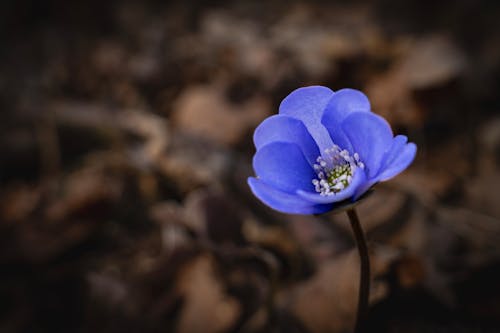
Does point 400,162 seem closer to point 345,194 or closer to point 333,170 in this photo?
point 345,194

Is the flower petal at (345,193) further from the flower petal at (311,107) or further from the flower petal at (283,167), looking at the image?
the flower petal at (311,107)

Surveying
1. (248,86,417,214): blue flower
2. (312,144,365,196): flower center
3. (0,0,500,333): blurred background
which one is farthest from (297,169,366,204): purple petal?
(0,0,500,333): blurred background

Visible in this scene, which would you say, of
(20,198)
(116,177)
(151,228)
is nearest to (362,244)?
(151,228)

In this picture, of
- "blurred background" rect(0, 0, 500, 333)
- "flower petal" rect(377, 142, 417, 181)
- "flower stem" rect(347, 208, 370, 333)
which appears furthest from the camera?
"blurred background" rect(0, 0, 500, 333)

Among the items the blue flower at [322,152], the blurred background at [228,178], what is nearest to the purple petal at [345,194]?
the blue flower at [322,152]

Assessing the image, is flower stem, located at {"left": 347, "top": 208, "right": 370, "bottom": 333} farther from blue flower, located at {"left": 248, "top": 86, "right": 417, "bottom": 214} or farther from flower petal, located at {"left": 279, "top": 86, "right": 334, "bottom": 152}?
flower petal, located at {"left": 279, "top": 86, "right": 334, "bottom": 152}

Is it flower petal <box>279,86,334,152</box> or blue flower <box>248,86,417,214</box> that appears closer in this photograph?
blue flower <box>248,86,417,214</box>

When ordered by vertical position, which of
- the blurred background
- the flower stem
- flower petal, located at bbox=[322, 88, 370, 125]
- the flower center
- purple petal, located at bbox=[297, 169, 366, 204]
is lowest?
the blurred background
